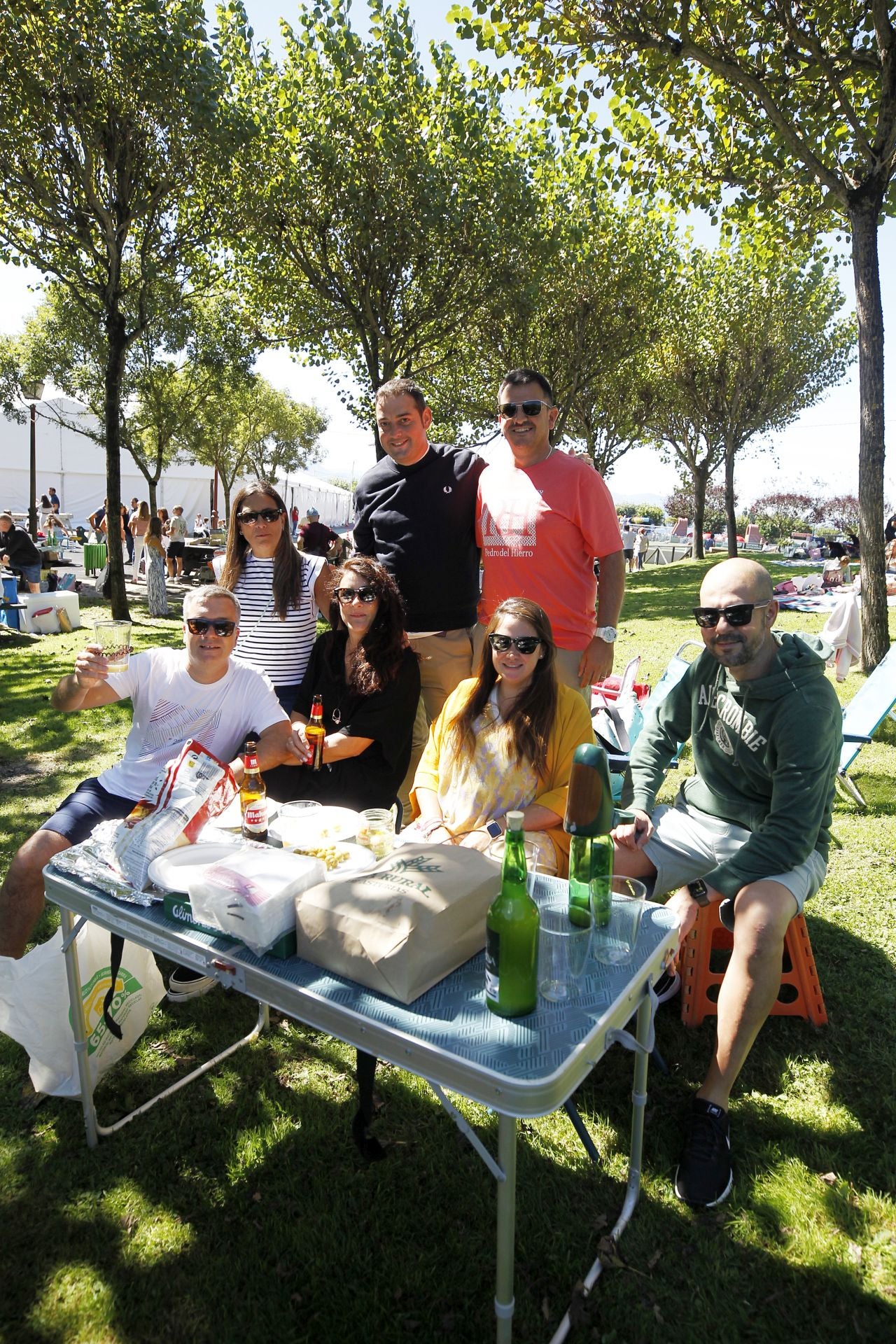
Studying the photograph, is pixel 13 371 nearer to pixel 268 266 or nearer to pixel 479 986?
pixel 268 266

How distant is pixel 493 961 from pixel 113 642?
185 cm

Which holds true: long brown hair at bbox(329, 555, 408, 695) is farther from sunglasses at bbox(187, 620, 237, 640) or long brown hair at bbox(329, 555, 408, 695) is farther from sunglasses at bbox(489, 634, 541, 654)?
sunglasses at bbox(489, 634, 541, 654)

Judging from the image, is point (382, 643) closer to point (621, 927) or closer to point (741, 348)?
point (621, 927)

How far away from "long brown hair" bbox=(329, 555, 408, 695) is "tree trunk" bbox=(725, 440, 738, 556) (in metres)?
19.0

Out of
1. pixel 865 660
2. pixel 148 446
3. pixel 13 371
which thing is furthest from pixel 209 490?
pixel 865 660

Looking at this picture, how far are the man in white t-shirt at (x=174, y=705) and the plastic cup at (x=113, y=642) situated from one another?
3 centimetres

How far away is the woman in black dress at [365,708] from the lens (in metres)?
3.35

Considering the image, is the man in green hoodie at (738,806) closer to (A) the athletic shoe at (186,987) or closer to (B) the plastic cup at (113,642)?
(A) the athletic shoe at (186,987)

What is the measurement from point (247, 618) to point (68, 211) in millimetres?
9074

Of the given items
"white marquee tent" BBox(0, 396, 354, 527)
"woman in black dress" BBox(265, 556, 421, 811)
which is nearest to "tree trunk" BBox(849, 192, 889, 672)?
"woman in black dress" BBox(265, 556, 421, 811)

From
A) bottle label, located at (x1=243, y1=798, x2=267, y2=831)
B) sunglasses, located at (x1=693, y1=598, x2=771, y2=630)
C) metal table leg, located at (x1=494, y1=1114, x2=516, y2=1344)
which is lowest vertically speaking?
metal table leg, located at (x1=494, y1=1114, x2=516, y2=1344)

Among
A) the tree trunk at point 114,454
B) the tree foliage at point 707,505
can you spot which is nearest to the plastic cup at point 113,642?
the tree trunk at point 114,454

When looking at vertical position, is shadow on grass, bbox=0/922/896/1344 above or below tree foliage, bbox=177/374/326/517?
below

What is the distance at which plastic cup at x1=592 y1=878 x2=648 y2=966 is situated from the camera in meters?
1.84
